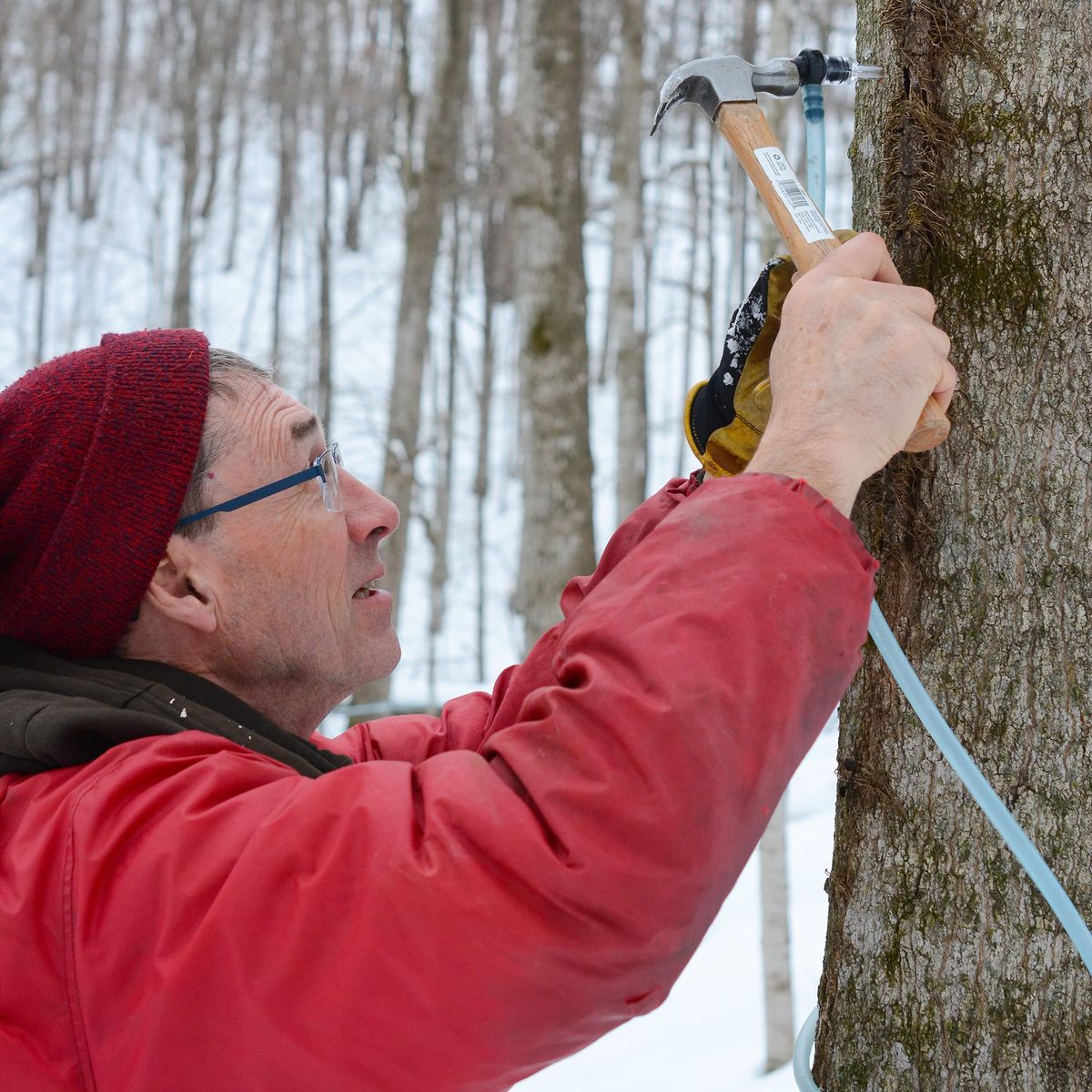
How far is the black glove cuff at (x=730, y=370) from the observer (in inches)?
54.1

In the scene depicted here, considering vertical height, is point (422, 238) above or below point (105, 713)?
above

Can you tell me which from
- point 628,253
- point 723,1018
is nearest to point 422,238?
point 628,253

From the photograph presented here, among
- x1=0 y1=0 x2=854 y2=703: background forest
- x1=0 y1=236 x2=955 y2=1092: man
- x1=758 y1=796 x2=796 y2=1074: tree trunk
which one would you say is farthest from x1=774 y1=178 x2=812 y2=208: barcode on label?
x1=0 y1=0 x2=854 y2=703: background forest

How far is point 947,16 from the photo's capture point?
1392mm

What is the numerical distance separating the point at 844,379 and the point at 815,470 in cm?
9

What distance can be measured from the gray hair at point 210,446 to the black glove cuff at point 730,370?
0.63 meters

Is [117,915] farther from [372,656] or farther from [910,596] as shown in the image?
[910,596]

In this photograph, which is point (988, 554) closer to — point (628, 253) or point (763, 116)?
point (763, 116)

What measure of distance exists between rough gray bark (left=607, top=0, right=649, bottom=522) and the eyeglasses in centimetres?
758

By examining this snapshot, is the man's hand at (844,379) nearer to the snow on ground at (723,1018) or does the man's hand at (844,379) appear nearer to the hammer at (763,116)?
the hammer at (763,116)

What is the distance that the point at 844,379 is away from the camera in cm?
112

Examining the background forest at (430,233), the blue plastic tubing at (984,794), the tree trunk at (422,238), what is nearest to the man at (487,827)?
the blue plastic tubing at (984,794)

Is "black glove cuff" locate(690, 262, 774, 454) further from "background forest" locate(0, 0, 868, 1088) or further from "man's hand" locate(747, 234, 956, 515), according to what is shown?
"background forest" locate(0, 0, 868, 1088)

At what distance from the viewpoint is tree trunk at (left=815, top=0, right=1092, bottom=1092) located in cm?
132
